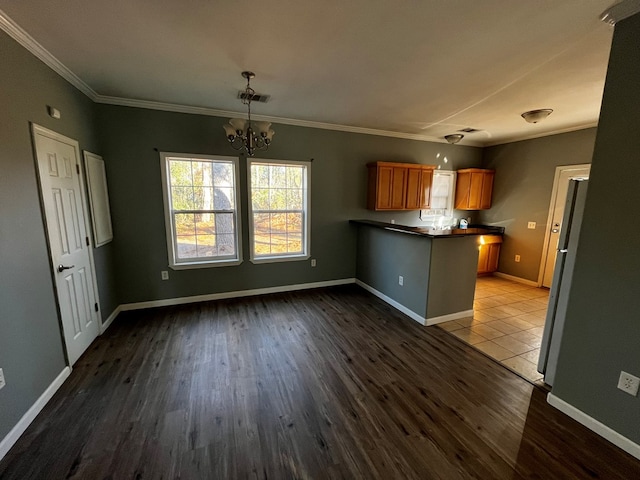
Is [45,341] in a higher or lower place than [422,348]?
higher

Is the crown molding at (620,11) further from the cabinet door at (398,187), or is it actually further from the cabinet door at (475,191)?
the cabinet door at (475,191)

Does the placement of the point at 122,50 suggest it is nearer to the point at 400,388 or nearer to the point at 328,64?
the point at 328,64

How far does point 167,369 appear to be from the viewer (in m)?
2.36

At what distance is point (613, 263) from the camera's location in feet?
5.32

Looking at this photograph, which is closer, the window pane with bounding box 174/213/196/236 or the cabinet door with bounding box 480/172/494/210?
the window pane with bounding box 174/213/196/236

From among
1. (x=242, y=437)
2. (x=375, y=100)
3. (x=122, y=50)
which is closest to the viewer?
(x=242, y=437)

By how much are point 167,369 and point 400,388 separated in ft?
6.55

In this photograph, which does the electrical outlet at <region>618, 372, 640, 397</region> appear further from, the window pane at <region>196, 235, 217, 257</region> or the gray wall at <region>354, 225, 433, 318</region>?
the window pane at <region>196, 235, 217, 257</region>

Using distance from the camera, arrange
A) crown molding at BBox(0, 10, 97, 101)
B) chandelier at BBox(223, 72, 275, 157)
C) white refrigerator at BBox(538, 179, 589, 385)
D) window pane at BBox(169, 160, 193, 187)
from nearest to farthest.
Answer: crown molding at BBox(0, 10, 97, 101) → white refrigerator at BBox(538, 179, 589, 385) → chandelier at BBox(223, 72, 275, 157) → window pane at BBox(169, 160, 193, 187)

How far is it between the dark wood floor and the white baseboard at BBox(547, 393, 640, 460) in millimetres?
44

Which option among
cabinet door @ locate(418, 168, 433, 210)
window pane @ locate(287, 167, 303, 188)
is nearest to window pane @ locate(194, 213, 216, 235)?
window pane @ locate(287, 167, 303, 188)

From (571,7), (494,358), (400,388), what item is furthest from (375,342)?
(571,7)

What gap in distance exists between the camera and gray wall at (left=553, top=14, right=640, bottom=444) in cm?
152

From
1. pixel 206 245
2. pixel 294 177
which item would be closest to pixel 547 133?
pixel 294 177
